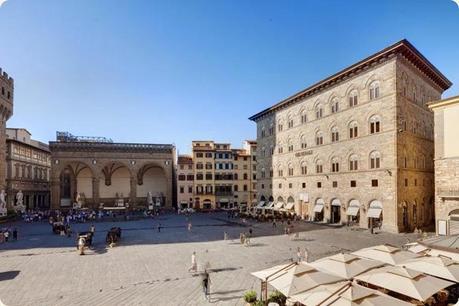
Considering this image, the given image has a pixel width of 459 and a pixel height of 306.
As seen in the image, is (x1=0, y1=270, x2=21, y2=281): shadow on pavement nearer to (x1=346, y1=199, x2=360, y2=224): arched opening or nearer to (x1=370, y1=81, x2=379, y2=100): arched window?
(x1=346, y1=199, x2=360, y2=224): arched opening

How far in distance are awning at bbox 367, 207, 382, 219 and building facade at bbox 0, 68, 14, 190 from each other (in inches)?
1963

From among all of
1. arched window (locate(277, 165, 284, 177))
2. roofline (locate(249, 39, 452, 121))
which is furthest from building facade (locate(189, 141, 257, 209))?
roofline (locate(249, 39, 452, 121))

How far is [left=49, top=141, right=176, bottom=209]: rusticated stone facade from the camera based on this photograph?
2313 inches

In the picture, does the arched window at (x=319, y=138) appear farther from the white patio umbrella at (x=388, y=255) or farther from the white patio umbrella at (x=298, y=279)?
the white patio umbrella at (x=298, y=279)

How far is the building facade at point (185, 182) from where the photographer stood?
62188 mm

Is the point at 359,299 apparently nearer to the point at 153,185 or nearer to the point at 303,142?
the point at 303,142

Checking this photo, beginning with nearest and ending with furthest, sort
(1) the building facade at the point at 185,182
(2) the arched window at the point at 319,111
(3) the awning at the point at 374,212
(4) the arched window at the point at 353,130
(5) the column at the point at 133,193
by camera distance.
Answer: (3) the awning at the point at 374,212
(4) the arched window at the point at 353,130
(2) the arched window at the point at 319,111
(5) the column at the point at 133,193
(1) the building facade at the point at 185,182

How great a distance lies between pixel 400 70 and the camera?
100 feet

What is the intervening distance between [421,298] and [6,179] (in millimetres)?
61230

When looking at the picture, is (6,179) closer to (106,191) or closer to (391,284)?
(106,191)

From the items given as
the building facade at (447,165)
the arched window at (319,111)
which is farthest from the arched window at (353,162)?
the building facade at (447,165)

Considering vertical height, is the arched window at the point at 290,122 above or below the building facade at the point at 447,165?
above

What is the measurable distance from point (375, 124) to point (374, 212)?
29.1ft

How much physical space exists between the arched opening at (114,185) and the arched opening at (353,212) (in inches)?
1947
